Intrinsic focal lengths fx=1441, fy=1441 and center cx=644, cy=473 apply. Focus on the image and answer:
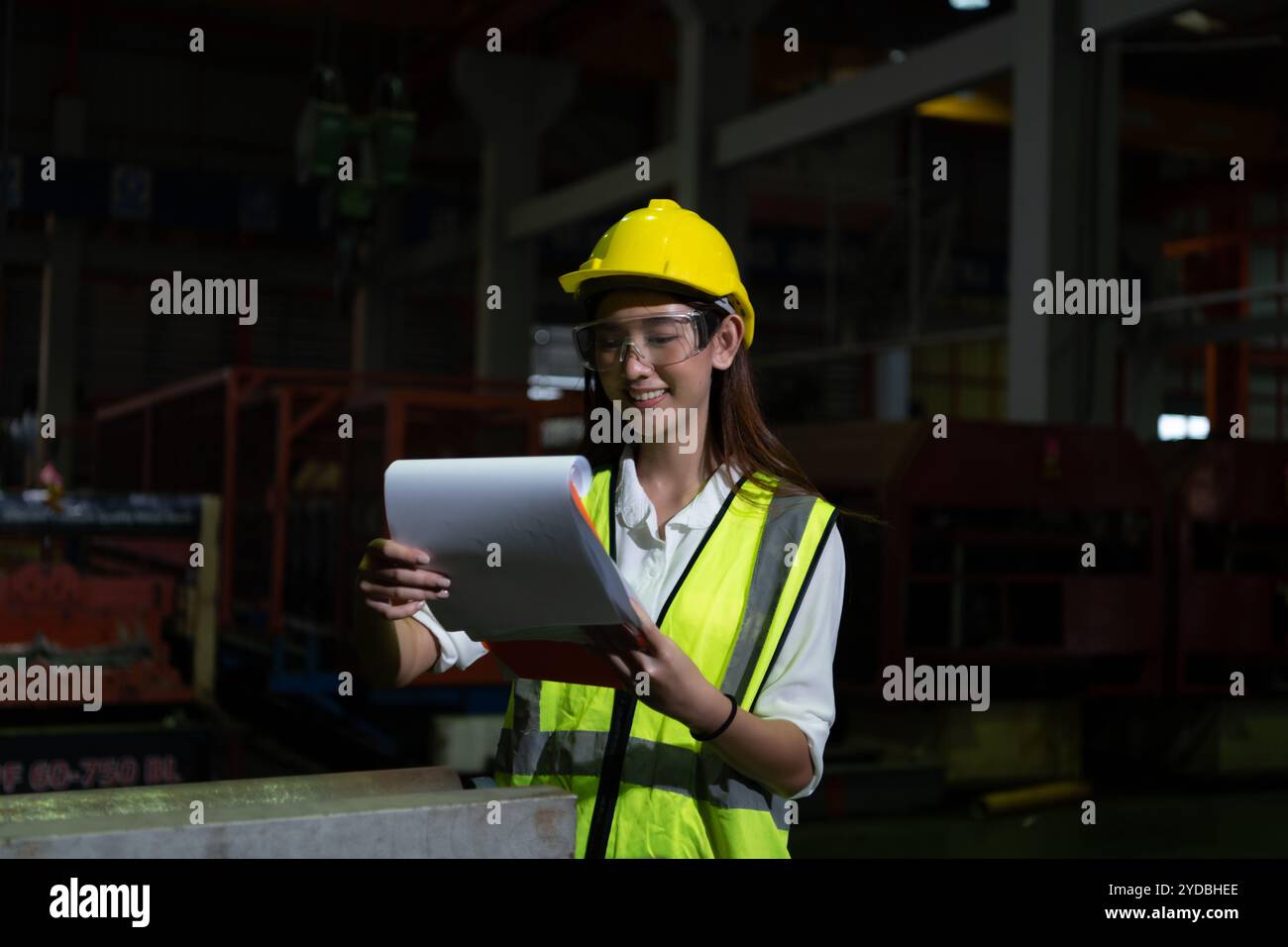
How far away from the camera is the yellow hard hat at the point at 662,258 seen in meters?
1.85

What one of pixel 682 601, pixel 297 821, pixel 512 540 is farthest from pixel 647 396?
pixel 297 821

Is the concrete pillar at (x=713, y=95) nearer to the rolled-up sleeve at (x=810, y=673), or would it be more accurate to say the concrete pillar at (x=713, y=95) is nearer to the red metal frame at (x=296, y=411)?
the red metal frame at (x=296, y=411)

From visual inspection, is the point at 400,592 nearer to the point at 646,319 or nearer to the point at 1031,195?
the point at 646,319

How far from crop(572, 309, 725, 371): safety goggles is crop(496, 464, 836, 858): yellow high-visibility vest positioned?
9.2 inches

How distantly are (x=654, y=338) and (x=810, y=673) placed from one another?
1.53 ft

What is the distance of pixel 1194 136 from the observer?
46.8ft

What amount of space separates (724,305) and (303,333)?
21.1m

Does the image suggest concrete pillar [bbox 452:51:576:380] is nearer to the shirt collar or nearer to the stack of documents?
the shirt collar

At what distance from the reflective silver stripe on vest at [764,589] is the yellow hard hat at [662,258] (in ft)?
1.02

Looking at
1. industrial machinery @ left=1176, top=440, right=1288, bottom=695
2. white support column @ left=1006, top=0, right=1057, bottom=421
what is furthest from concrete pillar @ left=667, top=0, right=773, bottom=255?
industrial machinery @ left=1176, top=440, right=1288, bottom=695

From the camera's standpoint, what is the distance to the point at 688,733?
1758 mm

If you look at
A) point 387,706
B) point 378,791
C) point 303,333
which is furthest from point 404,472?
point 303,333

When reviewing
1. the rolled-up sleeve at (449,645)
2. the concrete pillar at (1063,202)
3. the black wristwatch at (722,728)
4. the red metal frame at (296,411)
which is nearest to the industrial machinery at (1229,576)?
the concrete pillar at (1063,202)

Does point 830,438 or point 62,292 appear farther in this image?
point 62,292
